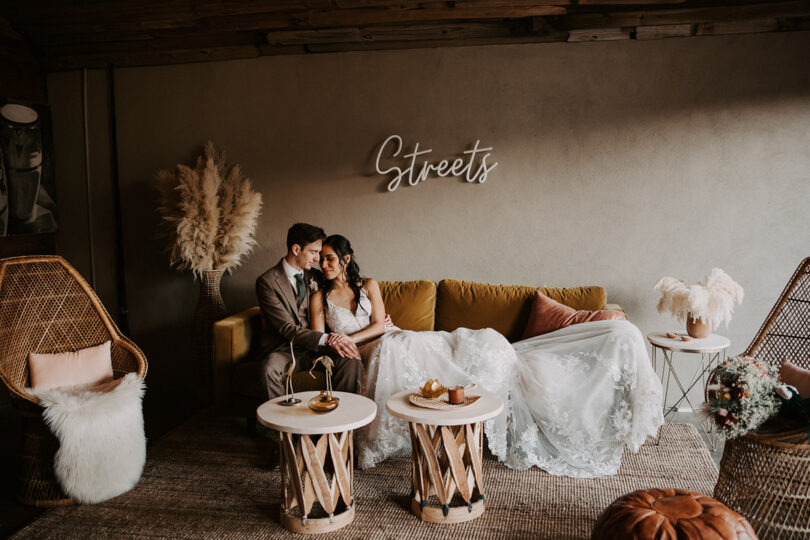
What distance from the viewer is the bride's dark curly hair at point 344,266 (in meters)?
3.92

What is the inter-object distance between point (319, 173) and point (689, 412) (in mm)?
3228

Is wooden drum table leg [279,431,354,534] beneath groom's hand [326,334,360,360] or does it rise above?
beneath

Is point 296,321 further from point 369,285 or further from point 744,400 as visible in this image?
point 744,400

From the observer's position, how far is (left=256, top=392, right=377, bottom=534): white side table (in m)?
2.69

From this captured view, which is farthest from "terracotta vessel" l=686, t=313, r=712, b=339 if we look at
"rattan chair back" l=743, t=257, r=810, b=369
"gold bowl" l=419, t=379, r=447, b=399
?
"gold bowl" l=419, t=379, r=447, b=399

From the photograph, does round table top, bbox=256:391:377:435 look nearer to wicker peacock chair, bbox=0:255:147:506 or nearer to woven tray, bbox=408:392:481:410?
woven tray, bbox=408:392:481:410

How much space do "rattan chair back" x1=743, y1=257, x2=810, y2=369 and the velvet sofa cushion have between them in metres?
1.12

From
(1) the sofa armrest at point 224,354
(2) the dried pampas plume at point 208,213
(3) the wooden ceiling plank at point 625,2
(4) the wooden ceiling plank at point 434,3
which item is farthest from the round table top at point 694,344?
(2) the dried pampas plume at point 208,213

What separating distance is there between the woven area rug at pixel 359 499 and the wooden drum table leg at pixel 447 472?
0.06m

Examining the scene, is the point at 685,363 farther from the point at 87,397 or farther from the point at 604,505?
the point at 87,397

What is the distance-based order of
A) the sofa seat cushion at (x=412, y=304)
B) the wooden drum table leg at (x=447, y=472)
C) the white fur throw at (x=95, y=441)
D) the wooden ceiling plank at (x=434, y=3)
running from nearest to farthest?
the wooden drum table leg at (x=447, y=472)
the white fur throw at (x=95, y=441)
the wooden ceiling plank at (x=434, y=3)
the sofa seat cushion at (x=412, y=304)

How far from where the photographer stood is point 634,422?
3.28 m

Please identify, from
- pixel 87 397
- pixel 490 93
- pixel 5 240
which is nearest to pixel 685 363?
pixel 490 93

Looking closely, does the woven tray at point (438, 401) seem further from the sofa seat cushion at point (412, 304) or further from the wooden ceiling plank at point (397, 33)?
the wooden ceiling plank at point (397, 33)
